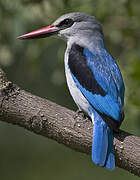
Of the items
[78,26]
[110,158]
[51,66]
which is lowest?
[51,66]

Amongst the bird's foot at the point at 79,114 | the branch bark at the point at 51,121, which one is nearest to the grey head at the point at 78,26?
the bird's foot at the point at 79,114

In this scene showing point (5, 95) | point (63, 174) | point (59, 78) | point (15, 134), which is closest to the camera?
point (5, 95)

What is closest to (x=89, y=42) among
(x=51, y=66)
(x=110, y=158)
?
(x=51, y=66)

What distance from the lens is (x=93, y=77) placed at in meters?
4.30

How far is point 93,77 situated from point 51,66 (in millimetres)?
1735

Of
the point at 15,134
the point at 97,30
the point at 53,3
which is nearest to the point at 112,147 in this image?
the point at 97,30

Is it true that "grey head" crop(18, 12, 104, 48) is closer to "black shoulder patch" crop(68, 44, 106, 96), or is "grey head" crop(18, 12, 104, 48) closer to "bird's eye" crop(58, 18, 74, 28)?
"bird's eye" crop(58, 18, 74, 28)

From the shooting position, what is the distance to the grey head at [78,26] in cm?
502

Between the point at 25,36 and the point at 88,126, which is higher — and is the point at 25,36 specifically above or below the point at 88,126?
above

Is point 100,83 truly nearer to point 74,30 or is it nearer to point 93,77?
point 93,77

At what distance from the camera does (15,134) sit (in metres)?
8.13

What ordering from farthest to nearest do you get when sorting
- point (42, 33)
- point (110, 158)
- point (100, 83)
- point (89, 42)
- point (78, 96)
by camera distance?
point (42, 33) < point (89, 42) < point (78, 96) < point (100, 83) < point (110, 158)

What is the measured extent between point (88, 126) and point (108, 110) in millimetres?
229

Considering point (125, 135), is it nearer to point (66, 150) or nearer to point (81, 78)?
point (81, 78)
